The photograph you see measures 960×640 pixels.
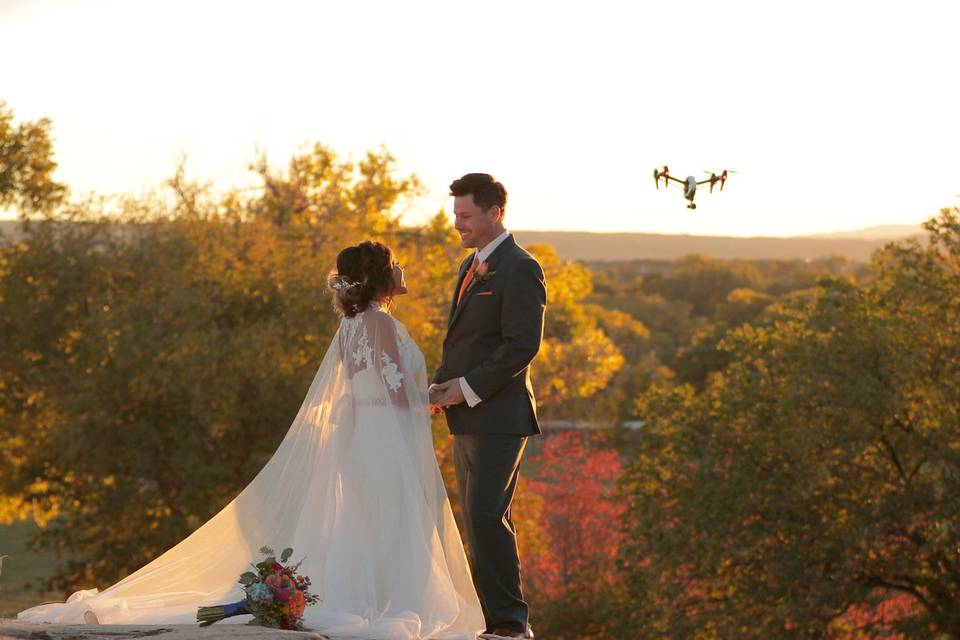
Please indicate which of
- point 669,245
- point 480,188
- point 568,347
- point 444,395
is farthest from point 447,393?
point 669,245

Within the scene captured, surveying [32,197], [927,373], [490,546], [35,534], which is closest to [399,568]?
[490,546]

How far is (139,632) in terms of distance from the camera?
6379mm

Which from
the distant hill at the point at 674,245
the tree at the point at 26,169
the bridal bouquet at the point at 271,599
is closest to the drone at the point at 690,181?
the bridal bouquet at the point at 271,599

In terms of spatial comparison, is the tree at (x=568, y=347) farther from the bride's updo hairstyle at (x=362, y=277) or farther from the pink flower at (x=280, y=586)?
the pink flower at (x=280, y=586)

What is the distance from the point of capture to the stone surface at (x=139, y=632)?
6043 mm

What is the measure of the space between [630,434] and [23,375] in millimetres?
37595

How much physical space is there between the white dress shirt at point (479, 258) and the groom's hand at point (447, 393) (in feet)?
0.11

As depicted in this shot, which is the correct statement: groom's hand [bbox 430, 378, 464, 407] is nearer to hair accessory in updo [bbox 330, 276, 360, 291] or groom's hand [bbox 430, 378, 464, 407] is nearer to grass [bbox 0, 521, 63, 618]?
hair accessory in updo [bbox 330, 276, 360, 291]

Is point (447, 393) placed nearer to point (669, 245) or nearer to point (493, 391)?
point (493, 391)

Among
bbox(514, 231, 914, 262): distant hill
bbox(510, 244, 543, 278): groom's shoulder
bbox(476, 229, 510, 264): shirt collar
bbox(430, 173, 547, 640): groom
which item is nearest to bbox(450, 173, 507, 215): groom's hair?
bbox(430, 173, 547, 640): groom

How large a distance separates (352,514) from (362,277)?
1292 millimetres

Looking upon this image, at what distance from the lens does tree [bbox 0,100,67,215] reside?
33000mm

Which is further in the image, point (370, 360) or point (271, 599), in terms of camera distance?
point (370, 360)

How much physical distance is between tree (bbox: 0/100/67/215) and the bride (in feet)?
88.9
